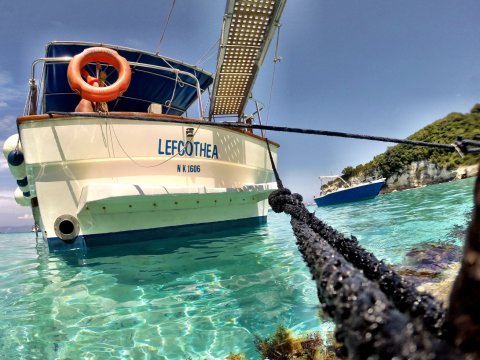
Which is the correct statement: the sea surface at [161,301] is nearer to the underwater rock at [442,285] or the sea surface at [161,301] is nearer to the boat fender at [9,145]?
the underwater rock at [442,285]

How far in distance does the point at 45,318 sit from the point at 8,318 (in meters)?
0.49

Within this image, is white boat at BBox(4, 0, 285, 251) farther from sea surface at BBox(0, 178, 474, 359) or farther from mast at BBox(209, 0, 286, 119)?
sea surface at BBox(0, 178, 474, 359)

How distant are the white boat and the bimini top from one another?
0.29 feet

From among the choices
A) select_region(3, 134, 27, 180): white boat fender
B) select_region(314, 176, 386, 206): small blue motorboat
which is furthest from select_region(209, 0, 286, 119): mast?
select_region(314, 176, 386, 206): small blue motorboat

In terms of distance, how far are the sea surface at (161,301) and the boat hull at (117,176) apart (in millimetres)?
635

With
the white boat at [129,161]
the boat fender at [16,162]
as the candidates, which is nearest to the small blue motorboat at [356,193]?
the white boat at [129,161]

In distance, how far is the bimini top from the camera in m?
9.14

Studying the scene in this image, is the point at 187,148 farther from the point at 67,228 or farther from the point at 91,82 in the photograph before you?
the point at 67,228

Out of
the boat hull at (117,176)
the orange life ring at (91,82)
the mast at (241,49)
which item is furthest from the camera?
the mast at (241,49)

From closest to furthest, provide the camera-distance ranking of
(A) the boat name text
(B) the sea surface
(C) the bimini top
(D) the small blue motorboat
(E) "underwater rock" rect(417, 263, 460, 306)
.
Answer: (B) the sea surface
(E) "underwater rock" rect(417, 263, 460, 306)
(A) the boat name text
(C) the bimini top
(D) the small blue motorboat

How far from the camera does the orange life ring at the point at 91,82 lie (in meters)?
6.26

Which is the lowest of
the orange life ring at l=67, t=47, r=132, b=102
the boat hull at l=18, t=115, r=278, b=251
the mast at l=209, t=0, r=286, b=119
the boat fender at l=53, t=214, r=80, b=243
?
the boat fender at l=53, t=214, r=80, b=243

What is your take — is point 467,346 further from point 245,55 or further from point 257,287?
point 245,55

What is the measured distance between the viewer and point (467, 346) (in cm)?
69
